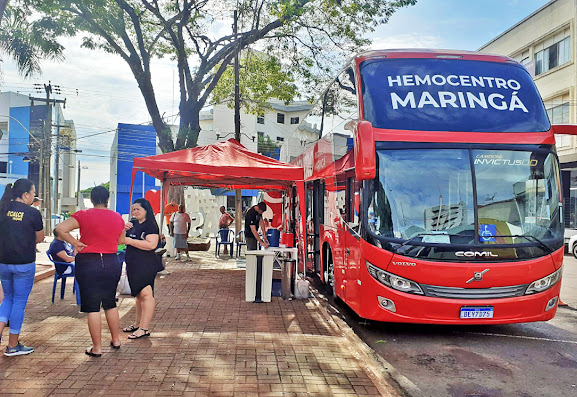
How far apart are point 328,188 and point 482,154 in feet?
11.7

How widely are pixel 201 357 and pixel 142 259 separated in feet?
4.75

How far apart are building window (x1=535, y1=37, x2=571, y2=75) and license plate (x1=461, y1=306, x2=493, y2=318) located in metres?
22.0

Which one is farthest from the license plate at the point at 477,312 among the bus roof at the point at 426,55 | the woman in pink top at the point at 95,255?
the woman in pink top at the point at 95,255

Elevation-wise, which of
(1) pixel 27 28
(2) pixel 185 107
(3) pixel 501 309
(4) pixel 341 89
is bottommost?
(3) pixel 501 309

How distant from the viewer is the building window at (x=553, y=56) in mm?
23734

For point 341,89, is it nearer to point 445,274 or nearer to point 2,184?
point 445,274

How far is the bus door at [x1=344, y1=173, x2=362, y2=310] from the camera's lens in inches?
268

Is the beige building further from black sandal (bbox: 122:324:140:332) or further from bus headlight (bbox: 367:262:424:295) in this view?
black sandal (bbox: 122:324:140:332)

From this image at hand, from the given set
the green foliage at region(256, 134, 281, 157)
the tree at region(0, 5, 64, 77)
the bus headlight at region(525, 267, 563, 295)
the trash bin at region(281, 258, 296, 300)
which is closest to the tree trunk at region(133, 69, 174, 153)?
the tree at region(0, 5, 64, 77)

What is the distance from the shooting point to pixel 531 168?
6371 millimetres

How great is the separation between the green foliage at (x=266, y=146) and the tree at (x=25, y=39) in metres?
32.9

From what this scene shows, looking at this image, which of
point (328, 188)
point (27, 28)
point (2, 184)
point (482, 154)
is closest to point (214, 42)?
point (27, 28)

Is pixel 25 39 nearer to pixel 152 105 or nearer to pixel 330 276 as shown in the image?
pixel 152 105

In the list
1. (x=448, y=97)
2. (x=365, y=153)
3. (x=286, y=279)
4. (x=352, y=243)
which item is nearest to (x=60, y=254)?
(x=286, y=279)
